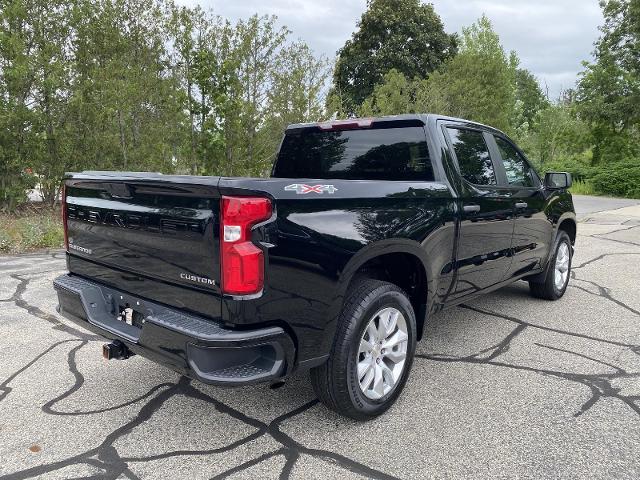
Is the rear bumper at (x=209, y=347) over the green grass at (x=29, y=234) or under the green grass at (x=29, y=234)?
over

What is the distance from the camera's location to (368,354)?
2992mm

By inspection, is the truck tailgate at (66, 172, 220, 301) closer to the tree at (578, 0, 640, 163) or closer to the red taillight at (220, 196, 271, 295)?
the red taillight at (220, 196, 271, 295)

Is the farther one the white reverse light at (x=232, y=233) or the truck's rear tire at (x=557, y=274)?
the truck's rear tire at (x=557, y=274)

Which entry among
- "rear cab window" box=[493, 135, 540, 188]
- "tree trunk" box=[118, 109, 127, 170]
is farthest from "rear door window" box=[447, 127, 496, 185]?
"tree trunk" box=[118, 109, 127, 170]

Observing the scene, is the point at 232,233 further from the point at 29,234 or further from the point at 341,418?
the point at 29,234

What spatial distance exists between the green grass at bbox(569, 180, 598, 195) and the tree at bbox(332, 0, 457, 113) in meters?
13.0

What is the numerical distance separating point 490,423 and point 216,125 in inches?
326

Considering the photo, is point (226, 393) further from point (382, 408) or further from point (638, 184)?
point (638, 184)

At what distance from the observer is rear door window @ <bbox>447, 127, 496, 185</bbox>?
12.8 feet

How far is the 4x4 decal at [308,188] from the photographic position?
253 centimetres

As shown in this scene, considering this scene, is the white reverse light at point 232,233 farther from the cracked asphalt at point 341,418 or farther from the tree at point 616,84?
the tree at point 616,84

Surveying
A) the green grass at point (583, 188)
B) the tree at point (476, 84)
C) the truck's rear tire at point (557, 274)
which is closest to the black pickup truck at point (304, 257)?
the truck's rear tire at point (557, 274)

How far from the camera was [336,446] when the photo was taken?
2.77 metres

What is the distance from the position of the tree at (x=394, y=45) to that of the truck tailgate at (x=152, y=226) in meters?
31.6
